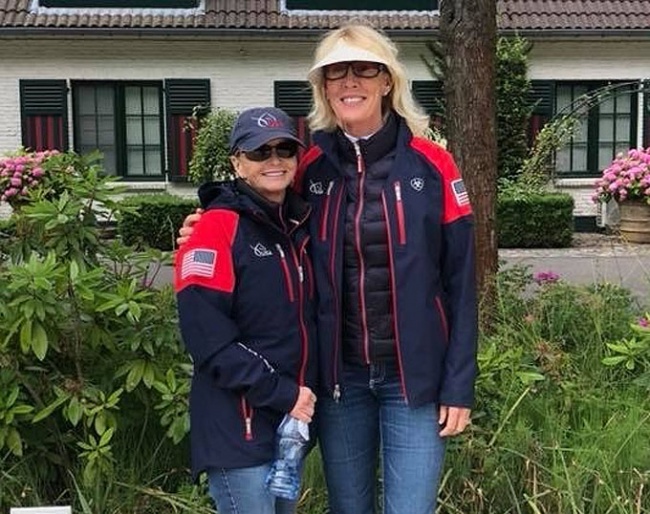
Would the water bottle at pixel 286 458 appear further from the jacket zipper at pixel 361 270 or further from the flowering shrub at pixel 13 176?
the flowering shrub at pixel 13 176

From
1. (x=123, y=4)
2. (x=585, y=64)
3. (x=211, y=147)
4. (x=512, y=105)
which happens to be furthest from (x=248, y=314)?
(x=585, y=64)

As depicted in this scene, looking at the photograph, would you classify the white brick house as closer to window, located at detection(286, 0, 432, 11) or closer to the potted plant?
window, located at detection(286, 0, 432, 11)

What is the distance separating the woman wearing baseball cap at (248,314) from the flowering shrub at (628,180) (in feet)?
→ 40.1

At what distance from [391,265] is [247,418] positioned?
542 mm

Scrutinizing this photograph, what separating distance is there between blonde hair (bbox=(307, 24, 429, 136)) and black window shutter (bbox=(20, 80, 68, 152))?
47.6ft

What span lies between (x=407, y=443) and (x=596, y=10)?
1594 cm

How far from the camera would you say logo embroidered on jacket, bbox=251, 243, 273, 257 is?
2.38m

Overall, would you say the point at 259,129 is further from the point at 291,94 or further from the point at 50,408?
the point at 291,94

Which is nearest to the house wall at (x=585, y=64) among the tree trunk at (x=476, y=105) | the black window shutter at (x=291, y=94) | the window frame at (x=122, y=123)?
the black window shutter at (x=291, y=94)

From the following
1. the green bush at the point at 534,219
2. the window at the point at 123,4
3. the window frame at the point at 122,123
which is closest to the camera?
the green bush at the point at 534,219

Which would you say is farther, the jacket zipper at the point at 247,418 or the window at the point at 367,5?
the window at the point at 367,5

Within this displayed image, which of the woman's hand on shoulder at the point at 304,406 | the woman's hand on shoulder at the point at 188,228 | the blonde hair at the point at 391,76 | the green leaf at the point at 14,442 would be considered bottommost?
the green leaf at the point at 14,442

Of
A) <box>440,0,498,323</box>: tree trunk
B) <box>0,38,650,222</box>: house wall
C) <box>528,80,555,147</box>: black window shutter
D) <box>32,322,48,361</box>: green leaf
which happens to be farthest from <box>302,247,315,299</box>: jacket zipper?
<box>528,80,555,147</box>: black window shutter

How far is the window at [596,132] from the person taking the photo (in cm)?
1711
